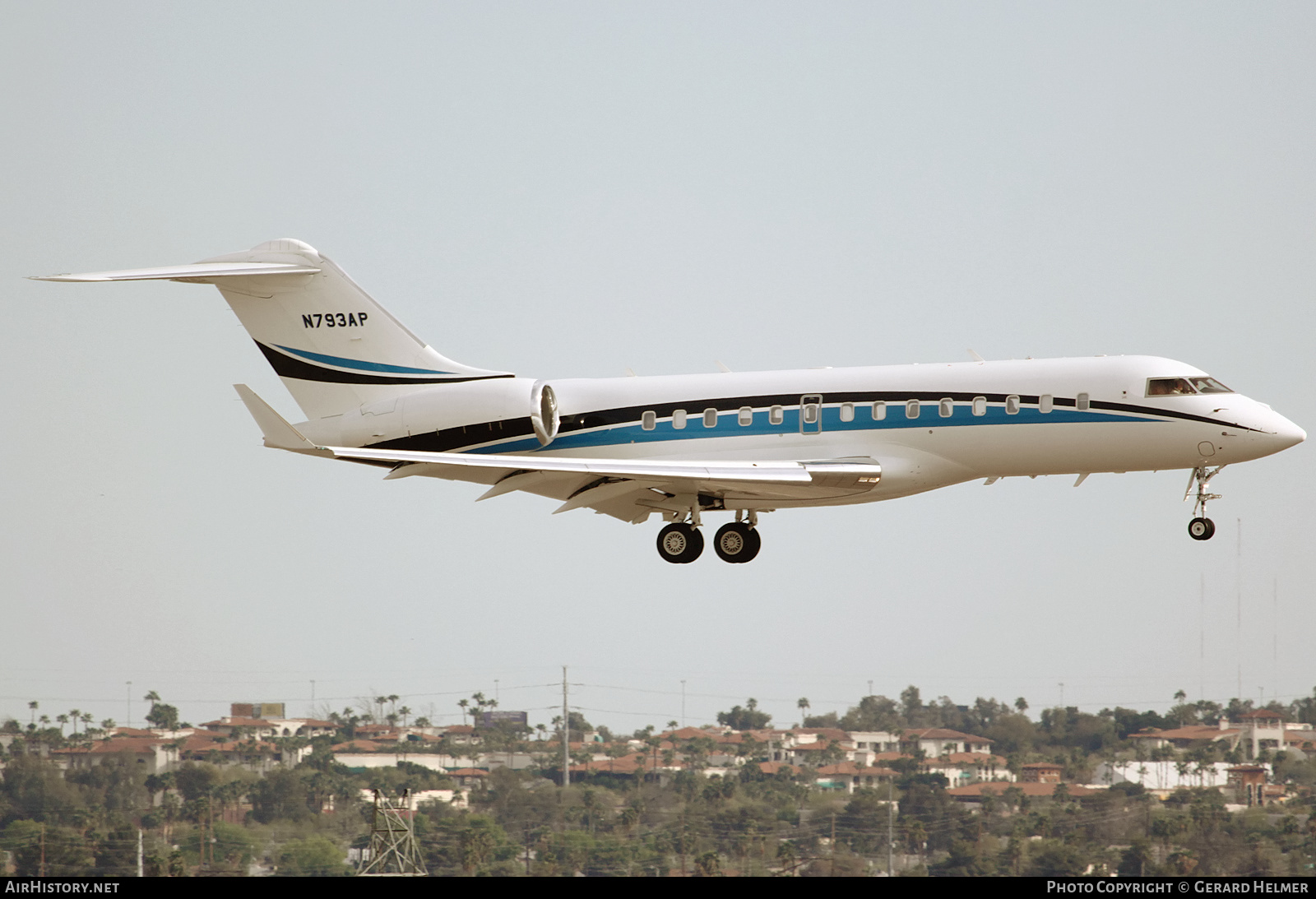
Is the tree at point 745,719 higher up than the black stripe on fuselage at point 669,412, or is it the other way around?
the black stripe on fuselage at point 669,412

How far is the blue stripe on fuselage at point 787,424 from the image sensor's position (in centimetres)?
2691

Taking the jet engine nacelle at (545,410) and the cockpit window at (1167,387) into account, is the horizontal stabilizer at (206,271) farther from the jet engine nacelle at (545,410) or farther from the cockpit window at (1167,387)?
the cockpit window at (1167,387)

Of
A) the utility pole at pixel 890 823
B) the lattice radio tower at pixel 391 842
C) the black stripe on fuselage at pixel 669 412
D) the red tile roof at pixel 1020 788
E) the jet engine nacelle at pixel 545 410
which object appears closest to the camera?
the black stripe on fuselage at pixel 669 412

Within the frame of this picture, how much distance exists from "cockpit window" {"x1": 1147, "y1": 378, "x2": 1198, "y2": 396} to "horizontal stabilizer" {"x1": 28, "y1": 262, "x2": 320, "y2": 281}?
18443mm

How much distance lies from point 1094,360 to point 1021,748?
23.1m

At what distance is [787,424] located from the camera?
2812 centimetres

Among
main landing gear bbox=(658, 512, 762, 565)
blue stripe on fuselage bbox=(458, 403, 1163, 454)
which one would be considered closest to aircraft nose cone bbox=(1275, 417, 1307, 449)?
blue stripe on fuselage bbox=(458, 403, 1163, 454)

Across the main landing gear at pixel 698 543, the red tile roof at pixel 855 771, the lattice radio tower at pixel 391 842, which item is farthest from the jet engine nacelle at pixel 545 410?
the red tile roof at pixel 855 771

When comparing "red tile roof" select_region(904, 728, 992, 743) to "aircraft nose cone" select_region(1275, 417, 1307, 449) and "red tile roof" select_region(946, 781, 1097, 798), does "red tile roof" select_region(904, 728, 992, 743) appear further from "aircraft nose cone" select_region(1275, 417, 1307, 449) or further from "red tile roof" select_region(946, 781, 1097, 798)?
"aircraft nose cone" select_region(1275, 417, 1307, 449)

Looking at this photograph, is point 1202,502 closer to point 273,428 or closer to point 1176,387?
point 1176,387

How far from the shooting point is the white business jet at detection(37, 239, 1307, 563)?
2689 centimetres

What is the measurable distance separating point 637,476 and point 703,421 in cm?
224

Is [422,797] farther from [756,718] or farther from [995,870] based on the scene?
[995,870]

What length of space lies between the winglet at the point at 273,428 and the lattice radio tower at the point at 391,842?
16988 millimetres
